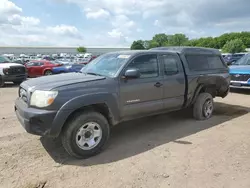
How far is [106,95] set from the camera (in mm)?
4398

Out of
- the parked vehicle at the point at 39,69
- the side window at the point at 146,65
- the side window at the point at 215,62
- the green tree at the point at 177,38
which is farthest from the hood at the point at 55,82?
the green tree at the point at 177,38

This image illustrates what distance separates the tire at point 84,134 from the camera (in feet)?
13.3

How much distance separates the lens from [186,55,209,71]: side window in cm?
620

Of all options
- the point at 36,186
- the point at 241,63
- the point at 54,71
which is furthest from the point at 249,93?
the point at 54,71

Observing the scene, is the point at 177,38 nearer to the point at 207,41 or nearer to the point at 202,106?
the point at 207,41

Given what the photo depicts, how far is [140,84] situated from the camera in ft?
16.2

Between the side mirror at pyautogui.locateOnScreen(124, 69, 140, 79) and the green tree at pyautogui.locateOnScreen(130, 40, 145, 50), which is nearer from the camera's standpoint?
the side mirror at pyautogui.locateOnScreen(124, 69, 140, 79)

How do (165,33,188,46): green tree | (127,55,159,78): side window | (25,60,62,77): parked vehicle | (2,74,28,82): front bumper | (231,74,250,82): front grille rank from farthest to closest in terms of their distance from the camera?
(165,33,188,46): green tree, (25,60,62,77): parked vehicle, (2,74,28,82): front bumper, (231,74,250,82): front grille, (127,55,159,78): side window

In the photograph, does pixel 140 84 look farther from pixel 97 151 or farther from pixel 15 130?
pixel 15 130

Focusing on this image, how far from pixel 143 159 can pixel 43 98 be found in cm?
186

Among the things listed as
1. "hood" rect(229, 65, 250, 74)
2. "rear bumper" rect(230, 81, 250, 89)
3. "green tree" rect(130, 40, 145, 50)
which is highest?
"green tree" rect(130, 40, 145, 50)

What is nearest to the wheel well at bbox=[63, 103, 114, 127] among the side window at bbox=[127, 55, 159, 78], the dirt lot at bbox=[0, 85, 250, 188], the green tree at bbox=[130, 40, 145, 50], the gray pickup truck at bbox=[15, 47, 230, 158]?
the gray pickup truck at bbox=[15, 47, 230, 158]

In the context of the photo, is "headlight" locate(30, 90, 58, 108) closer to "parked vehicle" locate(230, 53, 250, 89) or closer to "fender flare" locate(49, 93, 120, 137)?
"fender flare" locate(49, 93, 120, 137)

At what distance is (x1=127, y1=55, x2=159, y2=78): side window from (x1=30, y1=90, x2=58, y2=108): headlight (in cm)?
161
